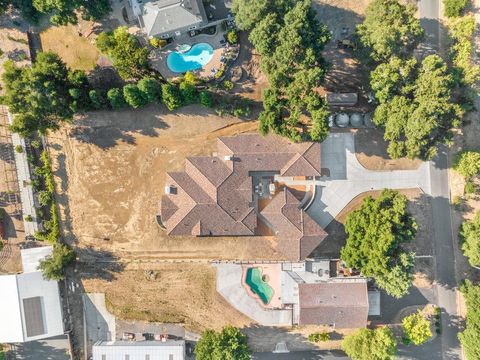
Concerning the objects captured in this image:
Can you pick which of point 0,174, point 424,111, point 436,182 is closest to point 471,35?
point 424,111

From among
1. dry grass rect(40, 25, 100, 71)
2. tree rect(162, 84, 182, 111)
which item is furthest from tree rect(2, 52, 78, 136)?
tree rect(162, 84, 182, 111)

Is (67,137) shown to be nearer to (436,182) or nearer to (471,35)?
(436,182)

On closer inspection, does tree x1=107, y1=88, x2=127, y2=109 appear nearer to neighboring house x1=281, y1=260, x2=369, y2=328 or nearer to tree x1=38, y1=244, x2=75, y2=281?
tree x1=38, y1=244, x2=75, y2=281

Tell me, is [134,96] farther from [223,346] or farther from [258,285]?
[223,346]

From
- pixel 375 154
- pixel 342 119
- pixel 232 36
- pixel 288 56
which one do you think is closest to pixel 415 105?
pixel 375 154

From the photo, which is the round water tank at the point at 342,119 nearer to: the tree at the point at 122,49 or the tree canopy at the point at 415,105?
the tree canopy at the point at 415,105

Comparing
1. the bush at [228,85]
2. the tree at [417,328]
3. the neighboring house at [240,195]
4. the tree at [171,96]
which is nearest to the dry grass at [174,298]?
the neighboring house at [240,195]
